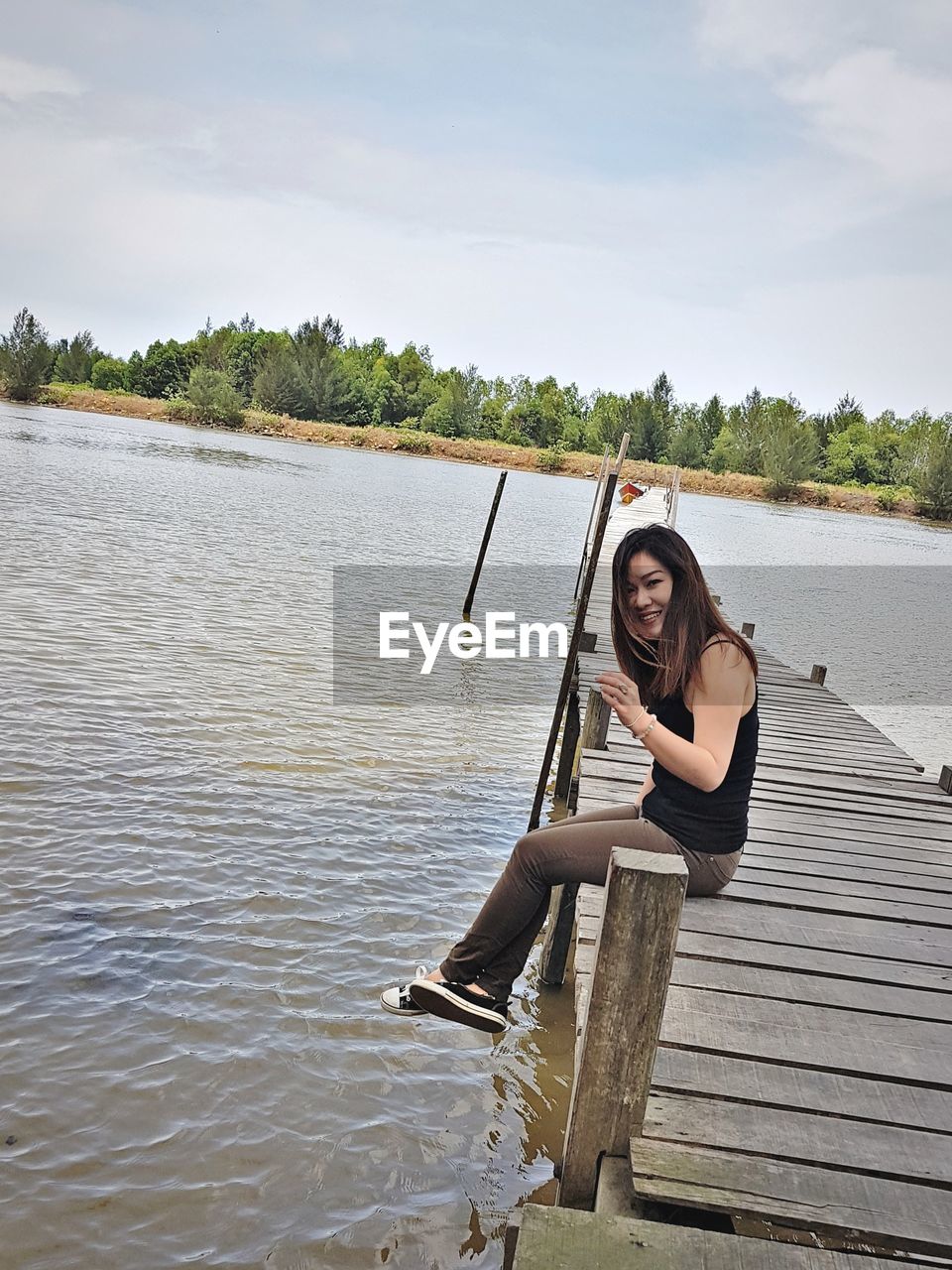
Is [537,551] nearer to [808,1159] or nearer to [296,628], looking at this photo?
[296,628]

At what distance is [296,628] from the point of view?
14.4 m

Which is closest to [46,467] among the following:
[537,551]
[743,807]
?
[537,551]

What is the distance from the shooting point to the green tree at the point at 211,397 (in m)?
75.1

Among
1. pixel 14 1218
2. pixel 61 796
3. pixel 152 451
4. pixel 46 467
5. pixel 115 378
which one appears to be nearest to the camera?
pixel 14 1218

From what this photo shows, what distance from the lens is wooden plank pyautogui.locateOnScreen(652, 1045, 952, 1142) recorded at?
2.92m

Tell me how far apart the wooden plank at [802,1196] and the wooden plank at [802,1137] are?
31mm

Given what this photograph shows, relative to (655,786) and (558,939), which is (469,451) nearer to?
(558,939)

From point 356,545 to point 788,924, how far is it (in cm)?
2232

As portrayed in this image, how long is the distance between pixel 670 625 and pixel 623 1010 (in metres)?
1.51

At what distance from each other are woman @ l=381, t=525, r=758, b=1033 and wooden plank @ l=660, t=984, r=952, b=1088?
0.60m

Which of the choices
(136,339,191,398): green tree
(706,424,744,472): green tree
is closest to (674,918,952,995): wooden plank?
(706,424,744,472): green tree

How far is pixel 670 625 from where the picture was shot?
3785mm

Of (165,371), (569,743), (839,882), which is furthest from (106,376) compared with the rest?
(839,882)

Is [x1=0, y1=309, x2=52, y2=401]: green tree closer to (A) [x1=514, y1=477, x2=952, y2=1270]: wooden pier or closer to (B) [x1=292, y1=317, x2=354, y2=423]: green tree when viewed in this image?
(B) [x1=292, y1=317, x2=354, y2=423]: green tree
